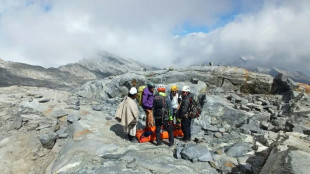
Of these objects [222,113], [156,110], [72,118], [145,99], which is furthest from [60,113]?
[222,113]

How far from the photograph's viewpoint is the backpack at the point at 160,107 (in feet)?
31.8

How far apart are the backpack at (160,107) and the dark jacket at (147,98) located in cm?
42

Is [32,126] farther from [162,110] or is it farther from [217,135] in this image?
[217,135]

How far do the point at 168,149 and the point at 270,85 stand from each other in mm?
12718

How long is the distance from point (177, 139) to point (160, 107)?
231cm

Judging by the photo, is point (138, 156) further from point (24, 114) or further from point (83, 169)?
point (24, 114)

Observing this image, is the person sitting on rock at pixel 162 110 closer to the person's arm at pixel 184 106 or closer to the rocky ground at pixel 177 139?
the person's arm at pixel 184 106

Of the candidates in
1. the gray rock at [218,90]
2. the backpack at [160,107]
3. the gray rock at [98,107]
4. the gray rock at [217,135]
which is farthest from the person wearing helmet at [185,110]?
the gray rock at [218,90]

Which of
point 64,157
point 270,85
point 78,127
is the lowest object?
point 64,157

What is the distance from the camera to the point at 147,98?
33.3 ft

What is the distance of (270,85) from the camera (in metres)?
18.9

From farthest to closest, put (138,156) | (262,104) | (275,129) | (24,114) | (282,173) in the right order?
(262,104)
(24,114)
(275,129)
(138,156)
(282,173)

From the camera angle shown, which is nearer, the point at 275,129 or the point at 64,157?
the point at 64,157

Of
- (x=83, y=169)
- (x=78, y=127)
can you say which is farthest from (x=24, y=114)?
(x=83, y=169)
